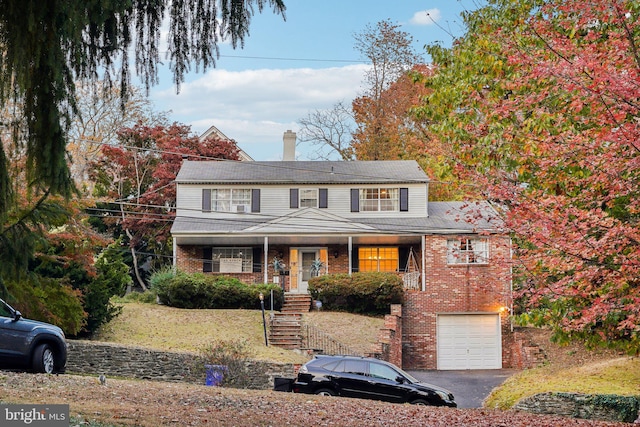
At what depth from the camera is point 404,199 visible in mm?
36875

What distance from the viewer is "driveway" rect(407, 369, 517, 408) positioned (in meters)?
25.0

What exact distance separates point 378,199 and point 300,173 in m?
3.68

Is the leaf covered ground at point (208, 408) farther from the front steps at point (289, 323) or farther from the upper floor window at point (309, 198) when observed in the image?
the upper floor window at point (309, 198)

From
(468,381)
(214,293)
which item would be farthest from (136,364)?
(468,381)

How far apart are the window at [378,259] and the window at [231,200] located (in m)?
5.43

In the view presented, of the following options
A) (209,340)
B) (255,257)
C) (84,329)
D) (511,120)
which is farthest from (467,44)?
(255,257)

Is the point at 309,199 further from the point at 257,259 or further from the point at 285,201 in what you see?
the point at 257,259

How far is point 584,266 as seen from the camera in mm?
12750

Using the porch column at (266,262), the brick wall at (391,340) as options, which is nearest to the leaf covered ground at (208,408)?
the brick wall at (391,340)

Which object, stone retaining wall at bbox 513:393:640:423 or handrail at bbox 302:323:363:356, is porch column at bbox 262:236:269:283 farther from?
stone retaining wall at bbox 513:393:640:423

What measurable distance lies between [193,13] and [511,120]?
994 cm

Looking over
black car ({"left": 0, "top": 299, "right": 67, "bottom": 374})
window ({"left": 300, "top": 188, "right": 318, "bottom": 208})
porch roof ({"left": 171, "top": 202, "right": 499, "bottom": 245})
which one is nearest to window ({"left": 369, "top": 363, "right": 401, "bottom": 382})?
black car ({"left": 0, "top": 299, "right": 67, "bottom": 374})

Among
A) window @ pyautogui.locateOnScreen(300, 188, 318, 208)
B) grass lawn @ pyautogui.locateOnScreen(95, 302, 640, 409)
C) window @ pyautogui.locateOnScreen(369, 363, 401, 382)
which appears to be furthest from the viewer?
window @ pyautogui.locateOnScreen(300, 188, 318, 208)

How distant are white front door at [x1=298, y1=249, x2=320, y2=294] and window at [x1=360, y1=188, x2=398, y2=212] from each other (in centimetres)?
293
